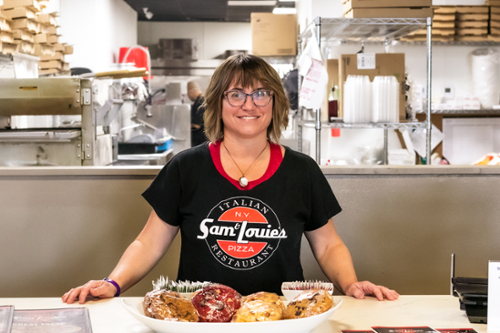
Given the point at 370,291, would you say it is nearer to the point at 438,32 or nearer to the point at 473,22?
the point at 438,32

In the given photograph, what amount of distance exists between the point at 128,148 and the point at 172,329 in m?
4.62

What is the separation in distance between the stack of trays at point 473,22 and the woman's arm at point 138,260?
4107 millimetres

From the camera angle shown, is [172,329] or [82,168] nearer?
[172,329]

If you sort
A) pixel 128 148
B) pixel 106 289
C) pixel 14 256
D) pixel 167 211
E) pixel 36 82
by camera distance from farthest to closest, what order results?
pixel 128 148 < pixel 36 82 < pixel 14 256 < pixel 167 211 < pixel 106 289

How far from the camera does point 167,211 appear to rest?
1454mm

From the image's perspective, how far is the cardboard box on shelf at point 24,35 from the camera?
3.18 m

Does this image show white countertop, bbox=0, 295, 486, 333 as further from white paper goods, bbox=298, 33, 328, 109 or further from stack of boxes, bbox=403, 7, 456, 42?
stack of boxes, bbox=403, 7, 456, 42

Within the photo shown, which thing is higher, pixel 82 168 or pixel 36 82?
pixel 36 82

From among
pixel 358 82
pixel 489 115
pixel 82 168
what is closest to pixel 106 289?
pixel 82 168

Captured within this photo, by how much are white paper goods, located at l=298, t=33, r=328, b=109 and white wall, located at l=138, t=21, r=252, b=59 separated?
6263 millimetres

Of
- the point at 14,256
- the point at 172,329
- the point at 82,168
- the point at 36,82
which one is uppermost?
the point at 36,82

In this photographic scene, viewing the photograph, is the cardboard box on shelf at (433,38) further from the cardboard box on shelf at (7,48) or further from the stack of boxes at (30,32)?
the cardboard box on shelf at (7,48)

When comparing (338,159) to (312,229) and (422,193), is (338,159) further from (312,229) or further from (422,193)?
(312,229)

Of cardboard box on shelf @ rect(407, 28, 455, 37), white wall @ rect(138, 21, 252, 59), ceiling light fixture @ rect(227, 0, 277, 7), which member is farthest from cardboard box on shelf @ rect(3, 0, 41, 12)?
white wall @ rect(138, 21, 252, 59)
